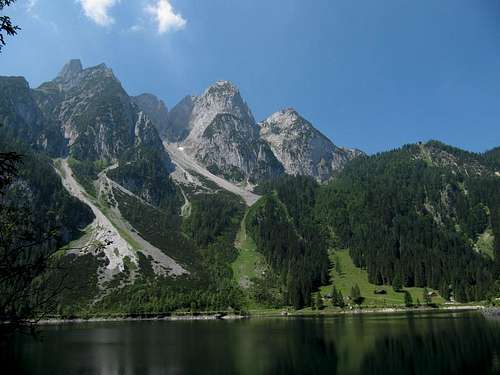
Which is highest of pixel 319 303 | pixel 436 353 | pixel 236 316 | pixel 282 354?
pixel 319 303

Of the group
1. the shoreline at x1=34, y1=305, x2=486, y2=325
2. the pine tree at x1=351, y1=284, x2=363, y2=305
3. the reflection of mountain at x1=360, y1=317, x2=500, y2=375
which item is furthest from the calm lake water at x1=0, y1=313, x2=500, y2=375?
the pine tree at x1=351, y1=284, x2=363, y2=305

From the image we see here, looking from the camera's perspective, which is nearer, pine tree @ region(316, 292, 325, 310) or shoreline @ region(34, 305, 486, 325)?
shoreline @ region(34, 305, 486, 325)

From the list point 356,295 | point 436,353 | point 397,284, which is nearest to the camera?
point 436,353

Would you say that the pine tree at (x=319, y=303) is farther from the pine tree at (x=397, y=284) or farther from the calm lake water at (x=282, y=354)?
the calm lake water at (x=282, y=354)

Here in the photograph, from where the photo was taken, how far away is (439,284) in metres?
187

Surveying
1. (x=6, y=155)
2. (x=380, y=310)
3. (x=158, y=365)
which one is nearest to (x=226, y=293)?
(x=380, y=310)

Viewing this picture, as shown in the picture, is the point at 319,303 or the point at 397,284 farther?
the point at 397,284

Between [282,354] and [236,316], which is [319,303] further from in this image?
[282,354]

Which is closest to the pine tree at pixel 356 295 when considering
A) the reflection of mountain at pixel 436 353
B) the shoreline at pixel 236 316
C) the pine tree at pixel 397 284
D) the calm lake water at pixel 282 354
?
the shoreline at pixel 236 316

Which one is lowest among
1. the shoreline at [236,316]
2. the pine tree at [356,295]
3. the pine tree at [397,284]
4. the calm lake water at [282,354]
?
the shoreline at [236,316]

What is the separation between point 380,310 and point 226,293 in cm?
6501

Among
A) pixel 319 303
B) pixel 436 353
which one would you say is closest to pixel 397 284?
pixel 319 303

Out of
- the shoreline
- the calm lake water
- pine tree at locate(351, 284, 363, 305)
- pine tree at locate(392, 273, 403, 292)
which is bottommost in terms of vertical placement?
the shoreline

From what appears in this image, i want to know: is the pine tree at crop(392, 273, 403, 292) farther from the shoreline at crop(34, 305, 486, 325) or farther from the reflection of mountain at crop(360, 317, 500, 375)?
the reflection of mountain at crop(360, 317, 500, 375)
